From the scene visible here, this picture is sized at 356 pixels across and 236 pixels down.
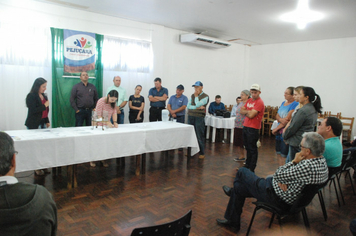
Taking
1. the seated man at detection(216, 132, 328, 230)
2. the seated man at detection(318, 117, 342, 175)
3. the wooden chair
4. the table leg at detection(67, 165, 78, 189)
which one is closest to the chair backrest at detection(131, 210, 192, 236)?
the seated man at detection(216, 132, 328, 230)

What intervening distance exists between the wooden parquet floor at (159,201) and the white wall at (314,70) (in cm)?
460

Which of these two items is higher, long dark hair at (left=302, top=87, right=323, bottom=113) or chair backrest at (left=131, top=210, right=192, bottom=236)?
long dark hair at (left=302, top=87, right=323, bottom=113)

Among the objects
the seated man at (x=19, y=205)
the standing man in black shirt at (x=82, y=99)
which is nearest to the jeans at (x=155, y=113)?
the standing man in black shirt at (x=82, y=99)

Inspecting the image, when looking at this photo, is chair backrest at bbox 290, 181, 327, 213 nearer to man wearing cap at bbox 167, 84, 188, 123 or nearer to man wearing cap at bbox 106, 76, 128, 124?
man wearing cap at bbox 167, 84, 188, 123

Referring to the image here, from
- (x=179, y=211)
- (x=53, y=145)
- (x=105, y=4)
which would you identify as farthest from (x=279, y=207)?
(x=105, y=4)

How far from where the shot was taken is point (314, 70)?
8258mm

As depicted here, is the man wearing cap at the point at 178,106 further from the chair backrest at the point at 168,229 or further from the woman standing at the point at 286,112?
the chair backrest at the point at 168,229

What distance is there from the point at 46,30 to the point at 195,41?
13.3 ft

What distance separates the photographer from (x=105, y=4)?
17.3 feet

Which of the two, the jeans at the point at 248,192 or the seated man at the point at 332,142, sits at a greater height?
the seated man at the point at 332,142

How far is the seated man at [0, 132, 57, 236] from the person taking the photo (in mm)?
1071

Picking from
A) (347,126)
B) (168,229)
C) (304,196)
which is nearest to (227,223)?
(304,196)

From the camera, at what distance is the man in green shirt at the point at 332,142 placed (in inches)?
103

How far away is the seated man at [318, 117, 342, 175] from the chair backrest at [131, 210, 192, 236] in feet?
6.33
